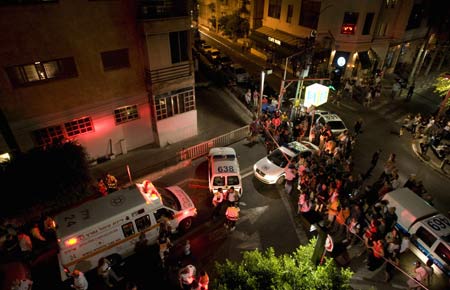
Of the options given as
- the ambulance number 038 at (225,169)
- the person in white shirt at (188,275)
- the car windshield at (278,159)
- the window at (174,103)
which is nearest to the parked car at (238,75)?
the window at (174,103)

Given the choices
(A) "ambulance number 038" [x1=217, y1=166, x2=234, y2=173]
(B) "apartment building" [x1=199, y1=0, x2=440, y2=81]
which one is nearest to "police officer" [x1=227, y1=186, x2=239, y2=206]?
(A) "ambulance number 038" [x1=217, y1=166, x2=234, y2=173]

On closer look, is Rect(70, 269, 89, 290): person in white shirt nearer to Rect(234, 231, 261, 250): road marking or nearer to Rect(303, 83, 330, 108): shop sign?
Rect(234, 231, 261, 250): road marking

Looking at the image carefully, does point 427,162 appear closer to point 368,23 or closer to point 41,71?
point 368,23

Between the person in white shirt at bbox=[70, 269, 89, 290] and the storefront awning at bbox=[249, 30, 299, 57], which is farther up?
the storefront awning at bbox=[249, 30, 299, 57]

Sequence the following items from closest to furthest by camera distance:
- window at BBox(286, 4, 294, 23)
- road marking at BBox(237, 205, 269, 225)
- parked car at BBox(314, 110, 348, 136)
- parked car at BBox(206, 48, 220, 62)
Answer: road marking at BBox(237, 205, 269, 225) < parked car at BBox(314, 110, 348, 136) < window at BBox(286, 4, 294, 23) < parked car at BBox(206, 48, 220, 62)

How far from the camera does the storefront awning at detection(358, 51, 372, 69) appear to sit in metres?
27.3

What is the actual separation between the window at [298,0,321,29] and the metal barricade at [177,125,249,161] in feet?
49.3

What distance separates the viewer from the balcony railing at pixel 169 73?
1602cm

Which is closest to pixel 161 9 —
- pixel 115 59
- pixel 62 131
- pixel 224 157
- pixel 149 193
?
pixel 115 59

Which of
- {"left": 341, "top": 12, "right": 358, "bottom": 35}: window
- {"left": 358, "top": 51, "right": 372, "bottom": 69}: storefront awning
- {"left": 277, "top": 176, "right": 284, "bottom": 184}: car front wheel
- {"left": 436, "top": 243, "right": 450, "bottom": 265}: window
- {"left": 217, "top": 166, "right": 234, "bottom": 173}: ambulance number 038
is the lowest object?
{"left": 277, "top": 176, "right": 284, "bottom": 184}: car front wheel

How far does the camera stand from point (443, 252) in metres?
10.4

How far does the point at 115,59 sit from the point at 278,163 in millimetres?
10292

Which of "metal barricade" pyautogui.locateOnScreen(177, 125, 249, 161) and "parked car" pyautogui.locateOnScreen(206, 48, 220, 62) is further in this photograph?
"parked car" pyautogui.locateOnScreen(206, 48, 220, 62)

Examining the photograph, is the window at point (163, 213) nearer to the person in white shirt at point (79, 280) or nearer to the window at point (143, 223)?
the window at point (143, 223)
